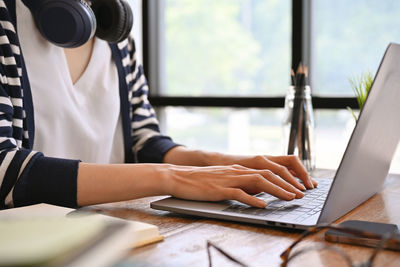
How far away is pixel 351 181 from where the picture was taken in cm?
78

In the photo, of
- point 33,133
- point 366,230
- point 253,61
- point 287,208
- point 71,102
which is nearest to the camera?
point 366,230

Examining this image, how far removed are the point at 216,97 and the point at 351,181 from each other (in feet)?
6.28

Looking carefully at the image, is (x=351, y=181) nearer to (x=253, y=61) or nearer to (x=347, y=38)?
(x=347, y=38)

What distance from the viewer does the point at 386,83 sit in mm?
750

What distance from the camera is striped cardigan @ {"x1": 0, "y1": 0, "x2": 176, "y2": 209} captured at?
904mm

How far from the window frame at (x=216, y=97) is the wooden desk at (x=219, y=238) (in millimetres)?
1511

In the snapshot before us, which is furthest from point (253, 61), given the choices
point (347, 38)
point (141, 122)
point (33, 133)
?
point (33, 133)

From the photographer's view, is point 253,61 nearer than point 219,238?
No

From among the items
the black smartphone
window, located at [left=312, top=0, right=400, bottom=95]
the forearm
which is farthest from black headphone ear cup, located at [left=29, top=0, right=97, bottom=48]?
window, located at [left=312, top=0, right=400, bottom=95]

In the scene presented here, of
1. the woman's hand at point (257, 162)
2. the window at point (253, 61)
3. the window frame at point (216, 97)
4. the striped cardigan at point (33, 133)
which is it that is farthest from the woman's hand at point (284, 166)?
the window frame at point (216, 97)

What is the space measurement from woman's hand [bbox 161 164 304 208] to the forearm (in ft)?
0.07

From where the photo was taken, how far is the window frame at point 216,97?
235 centimetres

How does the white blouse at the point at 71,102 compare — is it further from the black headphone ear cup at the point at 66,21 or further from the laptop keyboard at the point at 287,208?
the laptop keyboard at the point at 287,208

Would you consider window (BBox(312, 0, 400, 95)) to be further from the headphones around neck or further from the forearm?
the forearm
